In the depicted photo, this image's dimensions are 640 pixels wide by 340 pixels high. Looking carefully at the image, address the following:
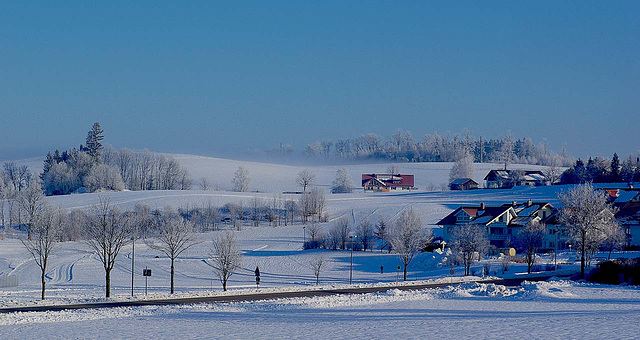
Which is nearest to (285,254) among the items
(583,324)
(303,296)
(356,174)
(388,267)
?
(388,267)

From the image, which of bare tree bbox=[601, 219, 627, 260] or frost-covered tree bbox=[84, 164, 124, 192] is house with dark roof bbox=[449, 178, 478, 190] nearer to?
frost-covered tree bbox=[84, 164, 124, 192]

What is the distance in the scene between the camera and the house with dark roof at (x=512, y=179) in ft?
509

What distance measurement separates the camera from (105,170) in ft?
485

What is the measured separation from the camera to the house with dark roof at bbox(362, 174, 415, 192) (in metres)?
161

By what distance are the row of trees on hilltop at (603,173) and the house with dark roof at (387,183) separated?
38.1 m

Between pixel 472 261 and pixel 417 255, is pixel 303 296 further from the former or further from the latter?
pixel 417 255

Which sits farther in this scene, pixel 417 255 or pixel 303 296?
pixel 417 255

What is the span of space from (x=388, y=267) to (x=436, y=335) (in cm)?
4251

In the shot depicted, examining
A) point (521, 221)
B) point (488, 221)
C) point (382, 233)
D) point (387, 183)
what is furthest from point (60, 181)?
point (521, 221)

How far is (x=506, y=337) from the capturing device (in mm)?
24047

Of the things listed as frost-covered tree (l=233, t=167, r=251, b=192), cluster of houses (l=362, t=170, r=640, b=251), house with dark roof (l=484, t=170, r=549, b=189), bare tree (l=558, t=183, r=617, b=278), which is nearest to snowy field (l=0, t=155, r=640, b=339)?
bare tree (l=558, t=183, r=617, b=278)

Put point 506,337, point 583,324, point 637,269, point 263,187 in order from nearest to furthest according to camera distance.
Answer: point 506,337 < point 583,324 < point 637,269 < point 263,187

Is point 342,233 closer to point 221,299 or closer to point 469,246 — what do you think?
point 469,246

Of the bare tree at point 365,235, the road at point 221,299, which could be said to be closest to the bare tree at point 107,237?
the road at point 221,299
